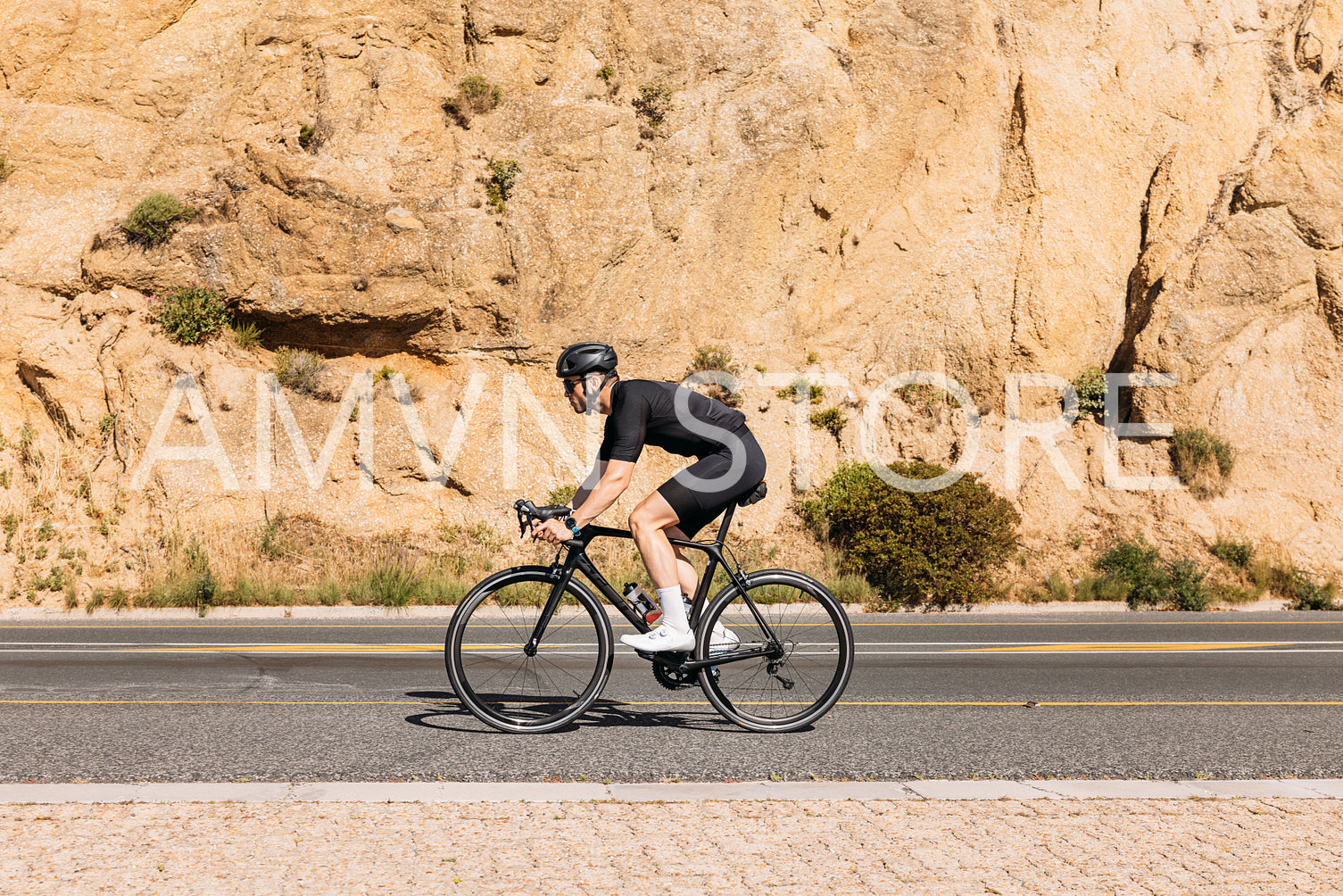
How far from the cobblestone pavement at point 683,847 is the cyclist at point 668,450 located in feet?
5.32

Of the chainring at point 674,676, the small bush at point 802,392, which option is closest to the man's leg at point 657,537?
the chainring at point 674,676

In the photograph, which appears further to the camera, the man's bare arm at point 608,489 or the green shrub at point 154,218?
the green shrub at point 154,218

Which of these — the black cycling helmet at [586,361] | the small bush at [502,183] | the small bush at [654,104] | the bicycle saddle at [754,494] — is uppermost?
the small bush at [654,104]

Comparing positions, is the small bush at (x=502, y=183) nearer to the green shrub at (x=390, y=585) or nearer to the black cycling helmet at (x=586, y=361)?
the green shrub at (x=390, y=585)

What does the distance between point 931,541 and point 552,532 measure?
10.7 meters

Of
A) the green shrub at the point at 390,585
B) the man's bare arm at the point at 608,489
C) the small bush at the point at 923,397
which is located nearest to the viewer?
the man's bare arm at the point at 608,489

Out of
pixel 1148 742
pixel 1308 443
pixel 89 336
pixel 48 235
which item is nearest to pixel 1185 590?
pixel 1308 443

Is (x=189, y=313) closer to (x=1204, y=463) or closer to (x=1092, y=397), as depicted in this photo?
(x=1092, y=397)

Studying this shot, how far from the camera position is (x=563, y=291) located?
20781 mm

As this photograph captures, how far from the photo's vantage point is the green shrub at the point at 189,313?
64.8 ft

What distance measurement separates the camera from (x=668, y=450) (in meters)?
6.23

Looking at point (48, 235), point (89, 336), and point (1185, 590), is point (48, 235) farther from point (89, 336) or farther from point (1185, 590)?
point (1185, 590)

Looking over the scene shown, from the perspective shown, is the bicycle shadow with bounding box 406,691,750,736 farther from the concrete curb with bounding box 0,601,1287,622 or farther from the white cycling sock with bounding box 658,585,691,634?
the concrete curb with bounding box 0,601,1287,622

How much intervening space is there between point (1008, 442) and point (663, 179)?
852 cm
